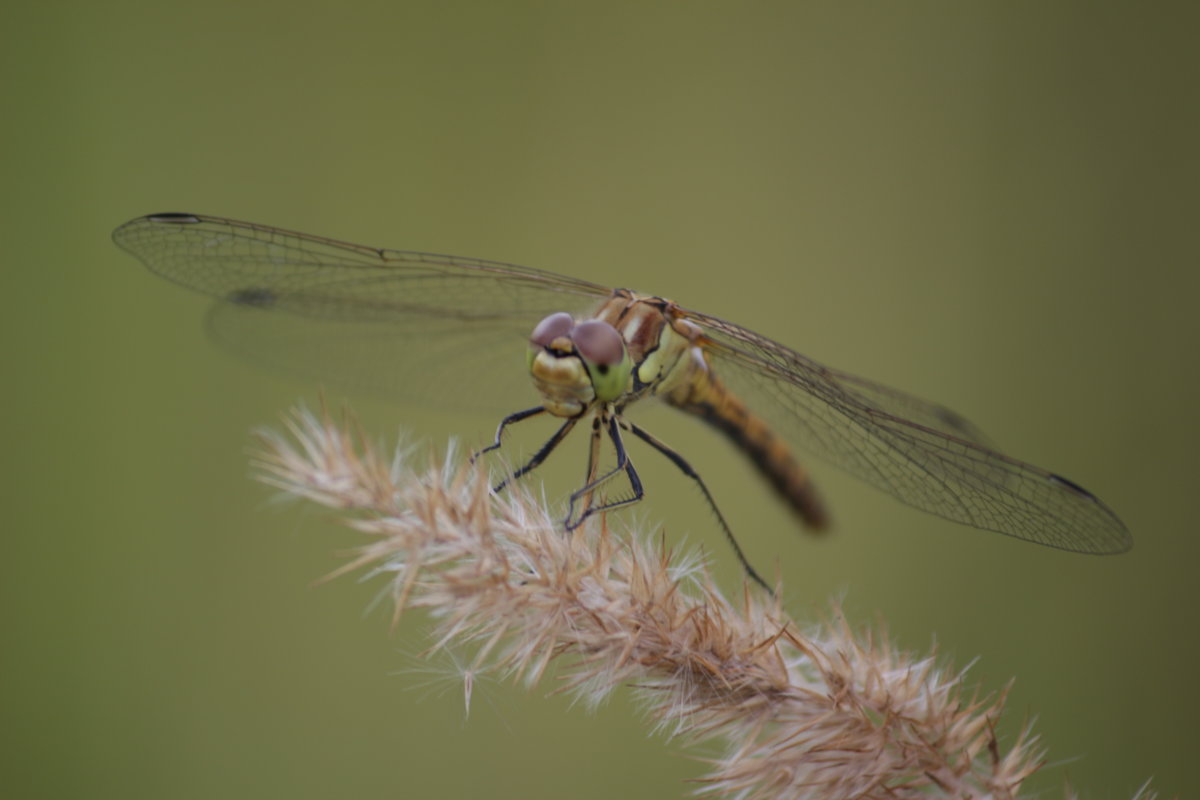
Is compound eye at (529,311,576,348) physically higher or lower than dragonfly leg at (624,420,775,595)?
higher

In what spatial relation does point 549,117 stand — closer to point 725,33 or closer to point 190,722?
point 725,33

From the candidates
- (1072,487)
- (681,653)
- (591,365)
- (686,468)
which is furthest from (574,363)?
(1072,487)

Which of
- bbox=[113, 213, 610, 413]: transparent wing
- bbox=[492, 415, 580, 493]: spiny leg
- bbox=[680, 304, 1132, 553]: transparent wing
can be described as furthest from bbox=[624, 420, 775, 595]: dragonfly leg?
bbox=[113, 213, 610, 413]: transparent wing

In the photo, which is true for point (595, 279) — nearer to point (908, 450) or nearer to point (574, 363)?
point (574, 363)

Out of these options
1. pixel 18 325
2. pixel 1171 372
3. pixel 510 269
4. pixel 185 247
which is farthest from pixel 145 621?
pixel 1171 372

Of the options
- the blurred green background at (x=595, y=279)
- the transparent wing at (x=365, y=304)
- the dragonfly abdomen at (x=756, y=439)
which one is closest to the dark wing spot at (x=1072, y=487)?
the dragonfly abdomen at (x=756, y=439)

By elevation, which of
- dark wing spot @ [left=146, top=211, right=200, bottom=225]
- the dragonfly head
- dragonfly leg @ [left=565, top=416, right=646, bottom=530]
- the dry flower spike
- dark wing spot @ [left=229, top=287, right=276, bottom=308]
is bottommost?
the dry flower spike

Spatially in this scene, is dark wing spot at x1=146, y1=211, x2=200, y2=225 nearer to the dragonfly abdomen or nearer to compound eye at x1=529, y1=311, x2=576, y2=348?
compound eye at x1=529, y1=311, x2=576, y2=348
